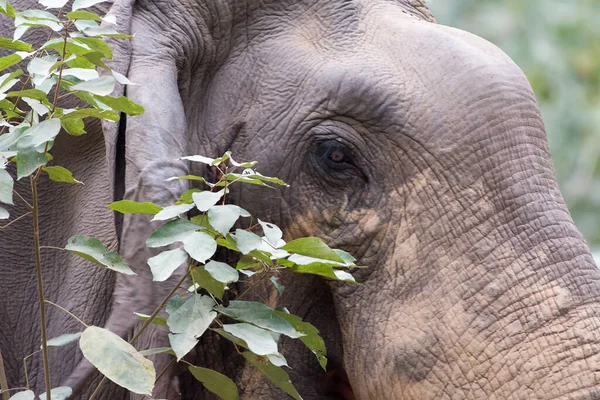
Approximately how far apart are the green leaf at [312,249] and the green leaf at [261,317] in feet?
0.46

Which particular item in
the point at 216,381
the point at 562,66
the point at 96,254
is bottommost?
the point at 562,66

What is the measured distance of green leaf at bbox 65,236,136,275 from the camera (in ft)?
8.68

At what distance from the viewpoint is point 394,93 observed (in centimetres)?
321

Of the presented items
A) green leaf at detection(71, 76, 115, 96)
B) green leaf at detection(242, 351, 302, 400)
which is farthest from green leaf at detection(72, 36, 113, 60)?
green leaf at detection(242, 351, 302, 400)

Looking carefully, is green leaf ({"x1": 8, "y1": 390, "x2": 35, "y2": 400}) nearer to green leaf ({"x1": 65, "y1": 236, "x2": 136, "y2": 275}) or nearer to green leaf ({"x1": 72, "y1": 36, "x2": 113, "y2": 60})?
green leaf ({"x1": 65, "y1": 236, "x2": 136, "y2": 275})

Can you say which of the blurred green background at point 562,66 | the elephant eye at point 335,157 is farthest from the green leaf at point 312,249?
the blurred green background at point 562,66

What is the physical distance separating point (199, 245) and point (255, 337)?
222 mm

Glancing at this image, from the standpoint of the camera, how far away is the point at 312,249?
2646mm

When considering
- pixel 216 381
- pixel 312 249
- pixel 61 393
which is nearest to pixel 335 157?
pixel 312 249

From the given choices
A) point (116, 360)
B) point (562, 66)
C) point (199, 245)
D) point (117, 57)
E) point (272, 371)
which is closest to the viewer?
point (116, 360)

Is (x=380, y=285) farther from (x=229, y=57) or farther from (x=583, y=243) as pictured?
(x=229, y=57)

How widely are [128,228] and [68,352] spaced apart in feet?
1.89

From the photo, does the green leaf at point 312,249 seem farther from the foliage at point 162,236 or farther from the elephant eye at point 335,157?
the elephant eye at point 335,157

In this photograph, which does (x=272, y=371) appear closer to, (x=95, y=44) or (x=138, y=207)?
(x=138, y=207)
